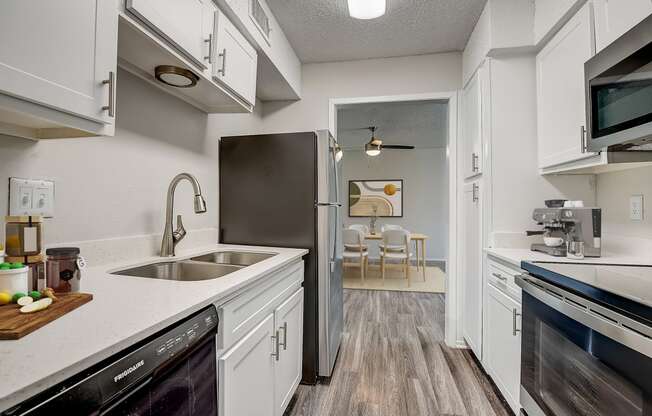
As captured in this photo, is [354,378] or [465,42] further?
[465,42]

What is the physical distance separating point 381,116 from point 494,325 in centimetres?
320

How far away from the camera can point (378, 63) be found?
9.20 ft

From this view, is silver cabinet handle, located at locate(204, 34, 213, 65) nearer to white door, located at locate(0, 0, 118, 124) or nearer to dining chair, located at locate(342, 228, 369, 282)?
white door, located at locate(0, 0, 118, 124)

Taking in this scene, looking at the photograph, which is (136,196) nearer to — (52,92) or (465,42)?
(52,92)

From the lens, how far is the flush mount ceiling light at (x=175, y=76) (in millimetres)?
1351

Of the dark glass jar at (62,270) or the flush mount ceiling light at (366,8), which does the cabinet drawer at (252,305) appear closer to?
the dark glass jar at (62,270)

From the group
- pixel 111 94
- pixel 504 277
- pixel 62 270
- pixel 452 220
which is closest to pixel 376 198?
pixel 452 220

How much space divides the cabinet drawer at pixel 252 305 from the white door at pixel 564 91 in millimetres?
1624

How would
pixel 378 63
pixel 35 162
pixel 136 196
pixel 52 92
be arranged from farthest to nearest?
1. pixel 378 63
2. pixel 136 196
3. pixel 35 162
4. pixel 52 92

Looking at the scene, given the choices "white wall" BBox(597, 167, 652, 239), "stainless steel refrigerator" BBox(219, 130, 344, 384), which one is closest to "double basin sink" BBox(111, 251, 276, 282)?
"stainless steel refrigerator" BBox(219, 130, 344, 384)

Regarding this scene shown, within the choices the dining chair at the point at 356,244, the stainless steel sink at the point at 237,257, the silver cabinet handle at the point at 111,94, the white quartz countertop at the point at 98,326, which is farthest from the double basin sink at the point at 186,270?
the dining chair at the point at 356,244

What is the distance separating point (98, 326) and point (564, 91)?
2.29 metres

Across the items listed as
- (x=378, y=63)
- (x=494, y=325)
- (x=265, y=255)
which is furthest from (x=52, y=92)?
(x=378, y=63)

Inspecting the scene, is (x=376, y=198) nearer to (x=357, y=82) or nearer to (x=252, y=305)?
(x=357, y=82)
